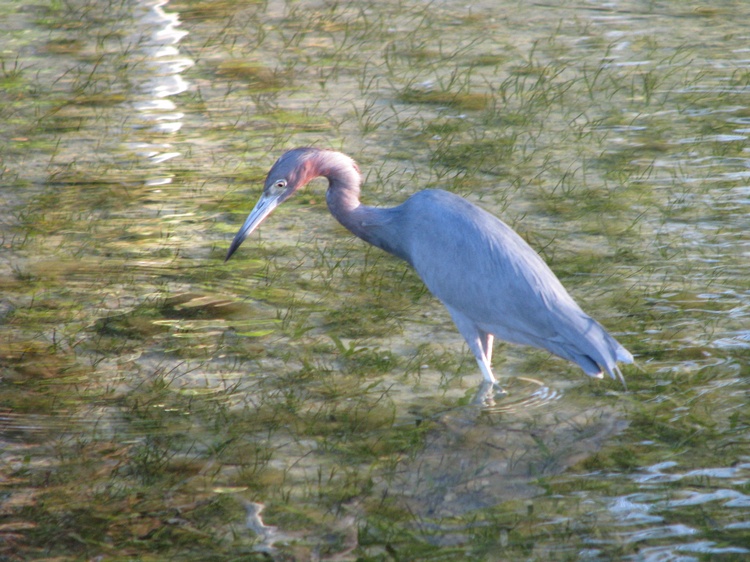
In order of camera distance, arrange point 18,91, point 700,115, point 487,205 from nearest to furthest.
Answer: point 487,205, point 700,115, point 18,91

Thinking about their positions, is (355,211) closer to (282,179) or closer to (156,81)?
(282,179)

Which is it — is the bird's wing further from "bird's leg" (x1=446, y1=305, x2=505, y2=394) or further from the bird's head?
the bird's head

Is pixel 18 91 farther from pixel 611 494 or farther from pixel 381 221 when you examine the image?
pixel 611 494

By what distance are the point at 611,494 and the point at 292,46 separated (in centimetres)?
636

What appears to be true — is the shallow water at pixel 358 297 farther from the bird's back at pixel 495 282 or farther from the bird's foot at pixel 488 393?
the bird's back at pixel 495 282

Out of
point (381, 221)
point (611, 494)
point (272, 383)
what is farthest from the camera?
point (381, 221)

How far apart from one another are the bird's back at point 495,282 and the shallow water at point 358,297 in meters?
0.31

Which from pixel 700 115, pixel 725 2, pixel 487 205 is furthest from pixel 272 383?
pixel 725 2

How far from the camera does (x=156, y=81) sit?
27.7ft

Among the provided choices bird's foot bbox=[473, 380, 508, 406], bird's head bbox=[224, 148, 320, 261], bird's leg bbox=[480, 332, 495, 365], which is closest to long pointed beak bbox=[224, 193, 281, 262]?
bird's head bbox=[224, 148, 320, 261]

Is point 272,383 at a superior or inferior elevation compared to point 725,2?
inferior

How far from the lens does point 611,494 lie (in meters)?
3.72

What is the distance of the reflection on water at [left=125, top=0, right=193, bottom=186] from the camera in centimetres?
732

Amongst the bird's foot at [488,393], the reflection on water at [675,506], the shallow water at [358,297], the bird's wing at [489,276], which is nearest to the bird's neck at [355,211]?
the bird's wing at [489,276]
